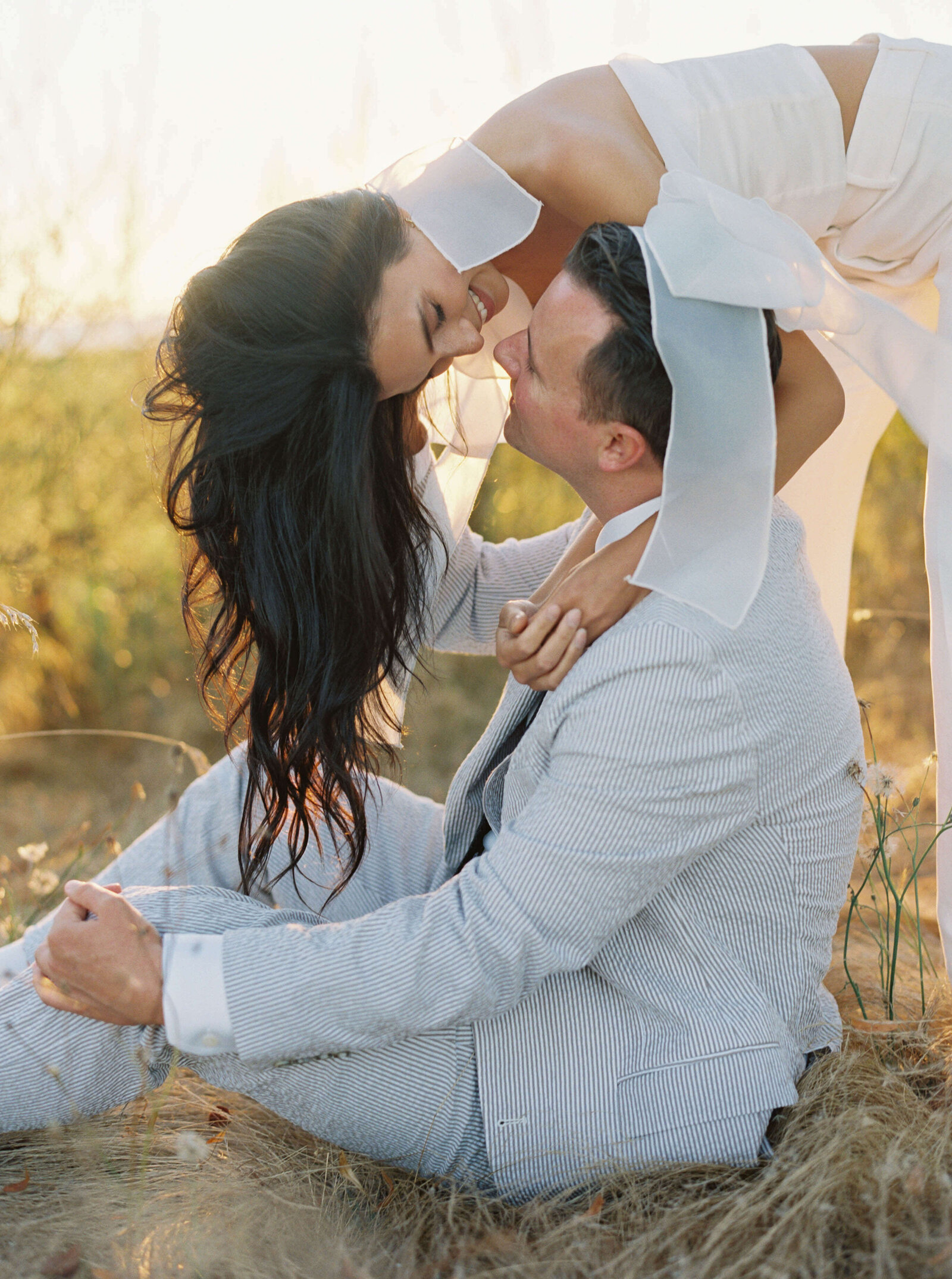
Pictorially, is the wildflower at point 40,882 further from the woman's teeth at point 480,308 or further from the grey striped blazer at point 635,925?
the woman's teeth at point 480,308

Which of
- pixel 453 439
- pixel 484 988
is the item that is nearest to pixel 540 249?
pixel 453 439

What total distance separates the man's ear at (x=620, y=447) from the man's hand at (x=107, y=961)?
100 cm

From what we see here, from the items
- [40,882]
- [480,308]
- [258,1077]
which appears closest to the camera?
[258,1077]

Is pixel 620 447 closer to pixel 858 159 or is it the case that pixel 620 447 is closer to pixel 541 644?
pixel 541 644

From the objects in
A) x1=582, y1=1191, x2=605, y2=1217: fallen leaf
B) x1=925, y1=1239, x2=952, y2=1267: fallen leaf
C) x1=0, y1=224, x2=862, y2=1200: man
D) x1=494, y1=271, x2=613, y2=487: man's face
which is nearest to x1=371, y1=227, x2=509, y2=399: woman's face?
x1=494, y1=271, x2=613, y2=487: man's face

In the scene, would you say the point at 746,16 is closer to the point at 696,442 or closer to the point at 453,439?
the point at 453,439

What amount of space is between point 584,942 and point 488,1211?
1.43 ft

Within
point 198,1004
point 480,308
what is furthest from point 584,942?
point 480,308

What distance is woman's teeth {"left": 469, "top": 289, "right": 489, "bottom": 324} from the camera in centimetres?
206

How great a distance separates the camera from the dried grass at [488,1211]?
144cm

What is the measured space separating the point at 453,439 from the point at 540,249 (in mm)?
447

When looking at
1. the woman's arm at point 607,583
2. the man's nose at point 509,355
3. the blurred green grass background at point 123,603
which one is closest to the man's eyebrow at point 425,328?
the man's nose at point 509,355

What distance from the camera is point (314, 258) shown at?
183 cm

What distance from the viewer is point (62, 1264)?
149 centimetres
